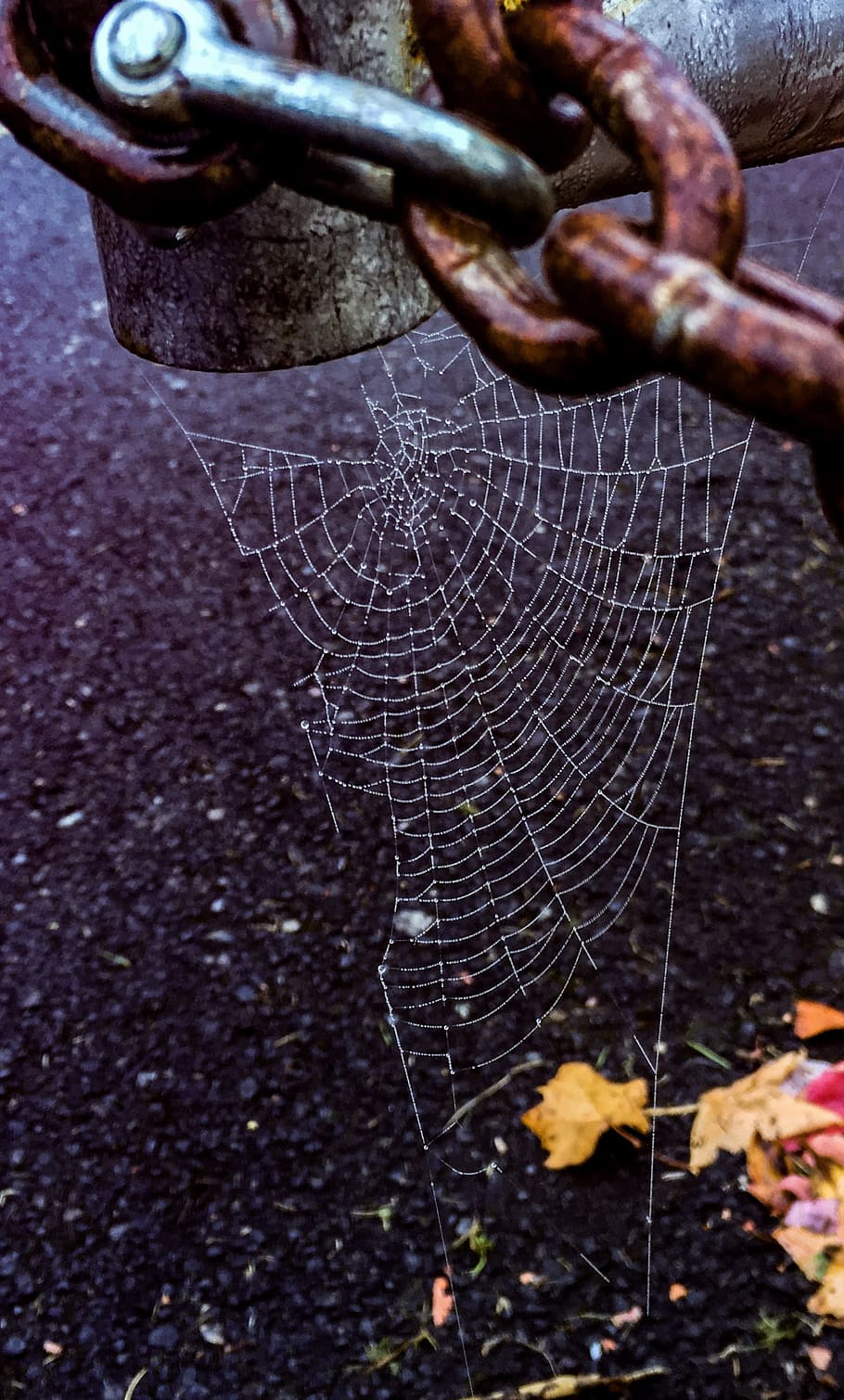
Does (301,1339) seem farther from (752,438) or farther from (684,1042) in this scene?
(752,438)

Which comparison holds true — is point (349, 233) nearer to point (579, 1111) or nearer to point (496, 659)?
point (579, 1111)

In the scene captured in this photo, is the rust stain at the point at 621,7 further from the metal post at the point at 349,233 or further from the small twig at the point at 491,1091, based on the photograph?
the small twig at the point at 491,1091

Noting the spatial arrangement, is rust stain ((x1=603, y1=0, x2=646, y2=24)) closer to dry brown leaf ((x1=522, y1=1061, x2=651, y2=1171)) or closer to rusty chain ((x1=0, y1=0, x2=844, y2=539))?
rusty chain ((x1=0, y1=0, x2=844, y2=539))

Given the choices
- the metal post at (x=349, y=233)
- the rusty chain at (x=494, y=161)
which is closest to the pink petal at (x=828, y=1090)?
the metal post at (x=349, y=233)

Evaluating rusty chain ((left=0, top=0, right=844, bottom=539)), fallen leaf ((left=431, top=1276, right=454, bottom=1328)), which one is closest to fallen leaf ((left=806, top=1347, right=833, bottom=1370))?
fallen leaf ((left=431, top=1276, right=454, bottom=1328))

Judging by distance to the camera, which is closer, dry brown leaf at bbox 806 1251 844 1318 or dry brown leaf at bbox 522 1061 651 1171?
dry brown leaf at bbox 806 1251 844 1318

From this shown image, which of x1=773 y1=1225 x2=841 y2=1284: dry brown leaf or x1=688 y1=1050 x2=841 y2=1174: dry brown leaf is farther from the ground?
x1=688 y1=1050 x2=841 y2=1174: dry brown leaf
